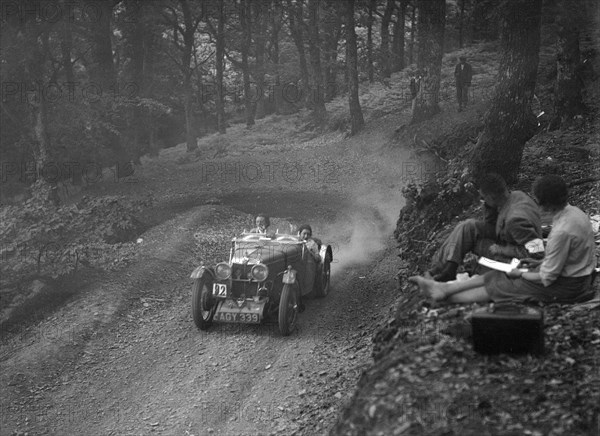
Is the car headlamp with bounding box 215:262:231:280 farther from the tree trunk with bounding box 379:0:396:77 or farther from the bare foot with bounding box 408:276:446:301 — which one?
the tree trunk with bounding box 379:0:396:77

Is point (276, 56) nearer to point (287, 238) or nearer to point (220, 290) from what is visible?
point (287, 238)

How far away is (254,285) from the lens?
40.7ft

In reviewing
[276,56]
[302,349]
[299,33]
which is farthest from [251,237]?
[276,56]

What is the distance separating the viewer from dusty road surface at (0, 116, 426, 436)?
9359 mm

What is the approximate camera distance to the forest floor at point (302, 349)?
5.91 metres

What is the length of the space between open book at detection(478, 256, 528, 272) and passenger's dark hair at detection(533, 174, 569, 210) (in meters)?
0.76

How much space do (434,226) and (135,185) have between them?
59.9 feet

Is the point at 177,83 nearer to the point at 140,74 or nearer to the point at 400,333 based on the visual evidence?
the point at 140,74

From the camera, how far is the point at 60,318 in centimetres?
1331

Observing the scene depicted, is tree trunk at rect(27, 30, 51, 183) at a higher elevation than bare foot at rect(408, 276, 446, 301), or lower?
higher

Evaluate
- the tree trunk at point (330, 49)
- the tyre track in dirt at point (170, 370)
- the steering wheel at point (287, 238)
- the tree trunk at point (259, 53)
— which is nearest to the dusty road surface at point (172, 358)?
the tyre track in dirt at point (170, 370)

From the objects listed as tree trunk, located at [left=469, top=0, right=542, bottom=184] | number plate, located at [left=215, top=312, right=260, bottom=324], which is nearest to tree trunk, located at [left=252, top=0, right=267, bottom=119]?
tree trunk, located at [left=469, top=0, right=542, bottom=184]

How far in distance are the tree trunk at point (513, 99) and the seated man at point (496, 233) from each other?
4.83 metres

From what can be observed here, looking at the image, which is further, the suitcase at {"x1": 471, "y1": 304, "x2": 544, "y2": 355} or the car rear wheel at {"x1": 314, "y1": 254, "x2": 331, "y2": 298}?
the car rear wheel at {"x1": 314, "y1": 254, "x2": 331, "y2": 298}
